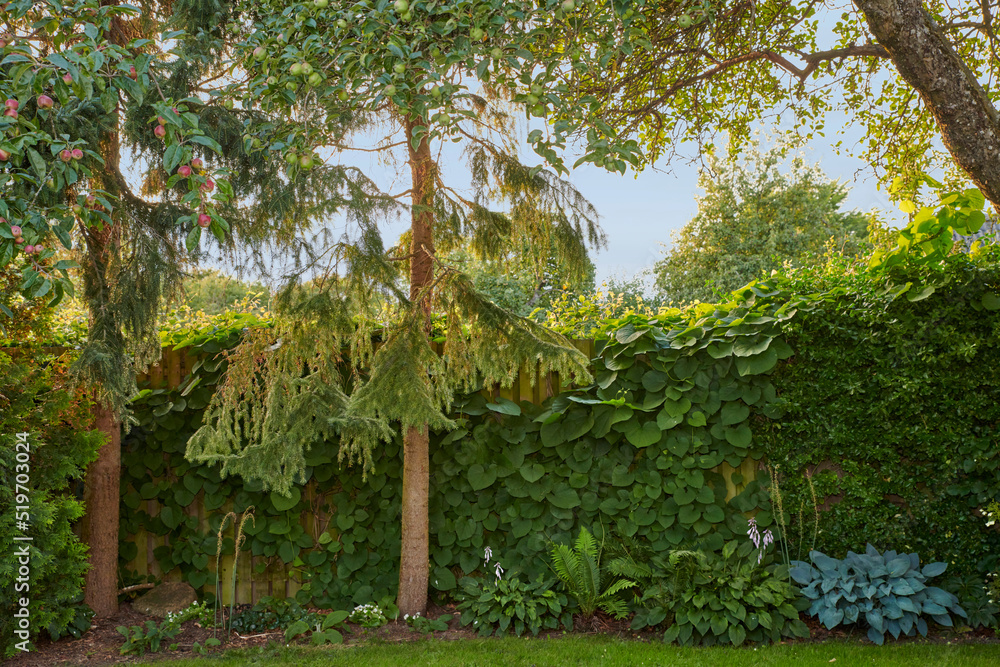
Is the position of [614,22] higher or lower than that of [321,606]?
higher

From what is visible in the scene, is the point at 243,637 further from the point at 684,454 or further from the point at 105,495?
the point at 684,454

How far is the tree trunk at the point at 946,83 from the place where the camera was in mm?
3316

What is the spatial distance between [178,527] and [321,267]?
2.14 metres

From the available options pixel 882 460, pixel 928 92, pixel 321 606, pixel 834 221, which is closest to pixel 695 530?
pixel 882 460

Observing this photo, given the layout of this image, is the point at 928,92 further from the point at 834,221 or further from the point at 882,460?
the point at 834,221

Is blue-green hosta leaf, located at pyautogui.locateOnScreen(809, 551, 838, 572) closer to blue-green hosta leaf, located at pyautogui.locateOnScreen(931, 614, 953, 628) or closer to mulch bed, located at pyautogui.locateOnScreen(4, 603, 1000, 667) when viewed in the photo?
mulch bed, located at pyautogui.locateOnScreen(4, 603, 1000, 667)

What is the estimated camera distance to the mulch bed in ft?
11.1

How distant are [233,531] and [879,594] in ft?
12.0

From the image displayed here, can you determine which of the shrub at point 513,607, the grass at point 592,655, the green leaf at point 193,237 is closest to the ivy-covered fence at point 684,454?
the shrub at point 513,607

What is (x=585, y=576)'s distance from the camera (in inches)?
146

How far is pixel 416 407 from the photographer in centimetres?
315

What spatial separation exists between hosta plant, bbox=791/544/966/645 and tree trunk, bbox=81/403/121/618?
3.80 metres

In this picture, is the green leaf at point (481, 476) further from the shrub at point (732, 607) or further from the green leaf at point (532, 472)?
the shrub at point (732, 607)

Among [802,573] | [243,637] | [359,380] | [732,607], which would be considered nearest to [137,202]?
[359,380]
